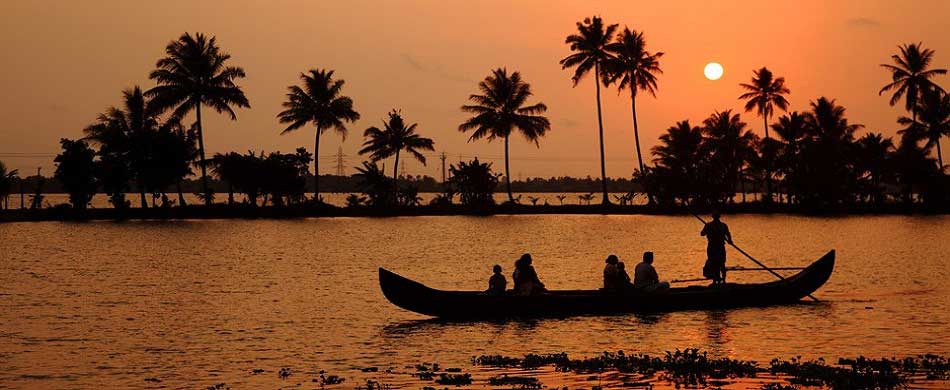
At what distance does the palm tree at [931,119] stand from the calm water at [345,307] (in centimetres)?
2698

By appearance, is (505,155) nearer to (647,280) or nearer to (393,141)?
(393,141)

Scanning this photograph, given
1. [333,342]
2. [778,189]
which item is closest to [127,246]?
[333,342]

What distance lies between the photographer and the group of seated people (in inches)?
1054

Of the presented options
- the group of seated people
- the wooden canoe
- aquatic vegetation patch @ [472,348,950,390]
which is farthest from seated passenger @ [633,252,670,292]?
aquatic vegetation patch @ [472,348,950,390]

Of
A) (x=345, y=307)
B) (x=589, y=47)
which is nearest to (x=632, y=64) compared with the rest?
(x=589, y=47)

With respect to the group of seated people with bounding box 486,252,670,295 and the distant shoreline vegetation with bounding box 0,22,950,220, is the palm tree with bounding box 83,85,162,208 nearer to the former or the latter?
the distant shoreline vegetation with bounding box 0,22,950,220

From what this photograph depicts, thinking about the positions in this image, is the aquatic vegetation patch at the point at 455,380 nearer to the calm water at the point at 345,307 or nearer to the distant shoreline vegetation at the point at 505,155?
the calm water at the point at 345,307

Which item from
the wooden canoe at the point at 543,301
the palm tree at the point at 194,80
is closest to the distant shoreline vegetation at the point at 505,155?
the palm tree at the point at 194,80

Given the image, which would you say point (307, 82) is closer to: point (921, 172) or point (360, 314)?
point (921, 172)

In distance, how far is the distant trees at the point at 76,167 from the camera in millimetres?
83938

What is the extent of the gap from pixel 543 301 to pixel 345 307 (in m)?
7.86

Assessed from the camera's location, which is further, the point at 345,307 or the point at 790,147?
the point at 790,147

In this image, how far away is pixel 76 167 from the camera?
A: 84000 mm

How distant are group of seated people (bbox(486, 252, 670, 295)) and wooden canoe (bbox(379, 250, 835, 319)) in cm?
20
